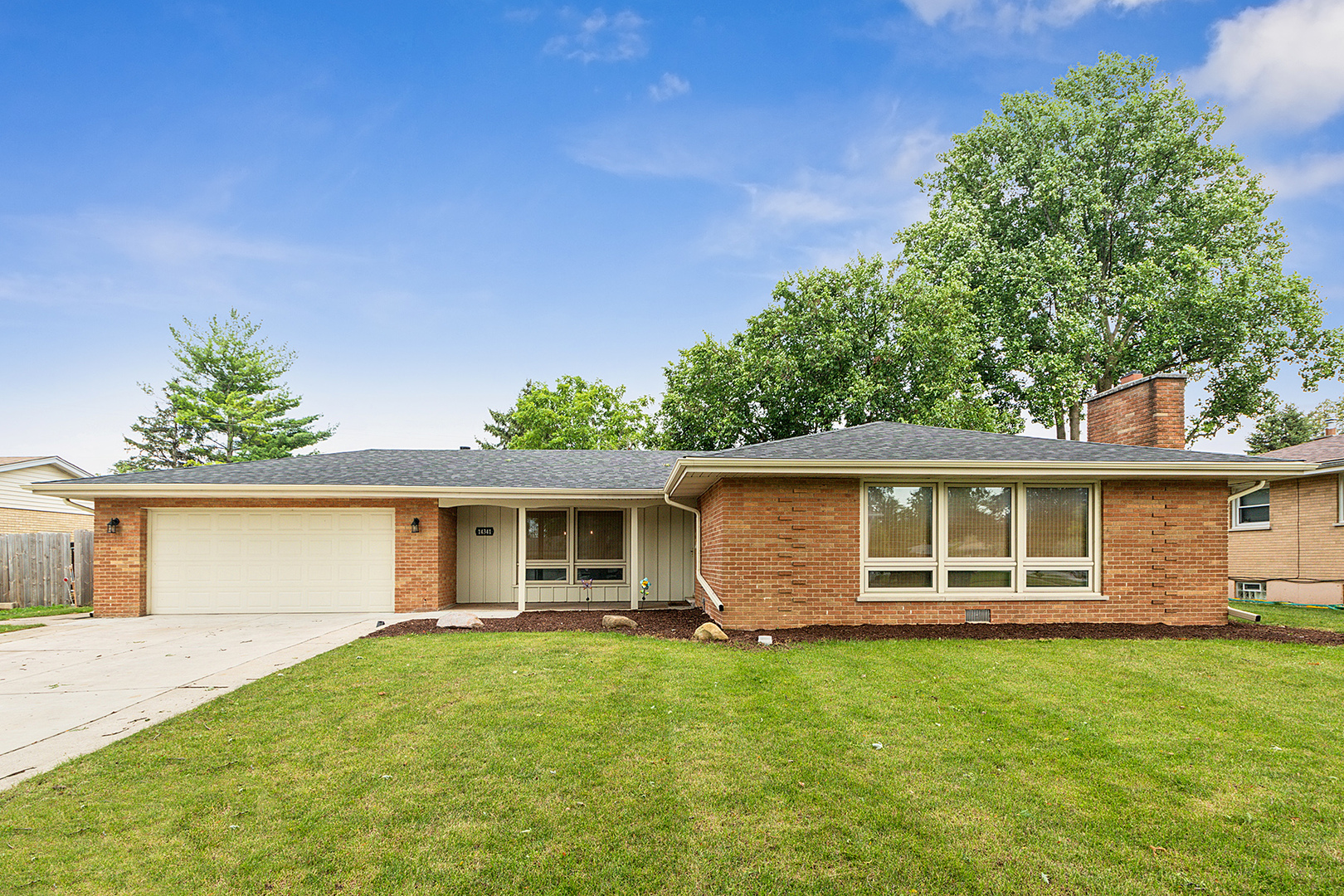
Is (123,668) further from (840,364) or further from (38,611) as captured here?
(840,364)

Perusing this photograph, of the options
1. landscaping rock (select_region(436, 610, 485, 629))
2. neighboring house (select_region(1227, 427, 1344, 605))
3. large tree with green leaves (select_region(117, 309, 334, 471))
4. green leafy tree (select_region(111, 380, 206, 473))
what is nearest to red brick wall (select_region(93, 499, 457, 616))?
landscaping rock (select_region(436, 610, 485, 629))

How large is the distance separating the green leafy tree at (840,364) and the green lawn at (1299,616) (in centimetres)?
933

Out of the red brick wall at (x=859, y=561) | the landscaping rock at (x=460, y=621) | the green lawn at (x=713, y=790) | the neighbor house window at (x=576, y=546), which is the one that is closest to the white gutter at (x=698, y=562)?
the red brick wall at (x=859, y=561)

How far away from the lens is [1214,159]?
22672 millimetres

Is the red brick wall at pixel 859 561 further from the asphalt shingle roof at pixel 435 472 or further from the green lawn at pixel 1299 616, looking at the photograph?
the asphalt shingle roof at pixel 435 472

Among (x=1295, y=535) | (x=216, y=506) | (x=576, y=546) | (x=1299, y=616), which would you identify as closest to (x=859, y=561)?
(x=576, y=546)

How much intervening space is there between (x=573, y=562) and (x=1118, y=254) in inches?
920

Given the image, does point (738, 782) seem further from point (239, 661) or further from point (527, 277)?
point (527, 277)

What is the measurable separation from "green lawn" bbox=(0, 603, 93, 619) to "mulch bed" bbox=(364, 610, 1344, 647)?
26.5 ft

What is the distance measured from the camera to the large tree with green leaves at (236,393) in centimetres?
3231

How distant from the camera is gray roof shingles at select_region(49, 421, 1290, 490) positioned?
8.96 metres

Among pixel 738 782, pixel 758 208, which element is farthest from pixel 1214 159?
pixel 738 782

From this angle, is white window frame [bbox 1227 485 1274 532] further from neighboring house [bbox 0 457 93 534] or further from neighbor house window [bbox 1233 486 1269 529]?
neighboring house [bbox 0 457 93 534]

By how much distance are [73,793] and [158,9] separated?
14.8 meters
